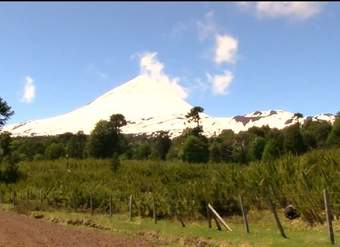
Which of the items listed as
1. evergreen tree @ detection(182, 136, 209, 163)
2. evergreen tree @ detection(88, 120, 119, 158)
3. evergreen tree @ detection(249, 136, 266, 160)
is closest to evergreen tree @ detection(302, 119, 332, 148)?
evergreen tree @ detection(249, 136, 266, 160)

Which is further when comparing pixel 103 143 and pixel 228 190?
pixel 103 143

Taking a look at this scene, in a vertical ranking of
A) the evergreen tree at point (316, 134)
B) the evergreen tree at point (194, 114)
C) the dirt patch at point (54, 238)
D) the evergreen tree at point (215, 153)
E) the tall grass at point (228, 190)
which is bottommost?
the dirt patch at point (54, 238)

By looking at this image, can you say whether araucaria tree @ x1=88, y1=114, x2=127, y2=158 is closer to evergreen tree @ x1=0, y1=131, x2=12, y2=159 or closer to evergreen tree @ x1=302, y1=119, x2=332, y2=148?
evergreen tree @ x1=0, y1=131, x2=12, y2=159

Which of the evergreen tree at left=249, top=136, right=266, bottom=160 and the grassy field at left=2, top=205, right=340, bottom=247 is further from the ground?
the evergreen tree at left=249, top=136, right=266, bottom=160

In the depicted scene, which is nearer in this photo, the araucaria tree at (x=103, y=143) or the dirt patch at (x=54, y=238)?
the dirt patch at (x=54, y=238)

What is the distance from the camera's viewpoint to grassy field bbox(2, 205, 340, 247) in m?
22.1

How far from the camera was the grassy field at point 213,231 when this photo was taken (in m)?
22.1

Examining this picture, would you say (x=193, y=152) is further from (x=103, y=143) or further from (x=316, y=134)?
(x=316, y=134)

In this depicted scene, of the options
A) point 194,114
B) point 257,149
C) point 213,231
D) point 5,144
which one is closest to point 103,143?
point 257,149

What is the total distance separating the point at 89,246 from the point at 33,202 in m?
27.0

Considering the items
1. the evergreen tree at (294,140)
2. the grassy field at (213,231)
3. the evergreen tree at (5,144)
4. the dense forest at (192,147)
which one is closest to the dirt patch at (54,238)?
the grassy field at (213,231)

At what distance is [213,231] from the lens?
26766mm

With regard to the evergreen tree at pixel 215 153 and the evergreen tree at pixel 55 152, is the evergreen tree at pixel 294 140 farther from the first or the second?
the evergreen tree at pixel 55 152

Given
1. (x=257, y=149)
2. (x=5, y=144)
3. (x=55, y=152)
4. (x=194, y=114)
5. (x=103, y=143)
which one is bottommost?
(x=5, y=144)
